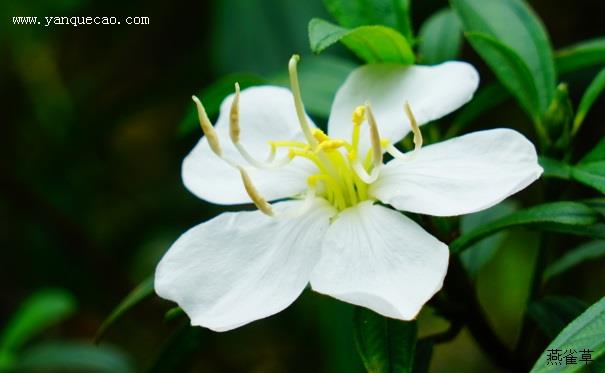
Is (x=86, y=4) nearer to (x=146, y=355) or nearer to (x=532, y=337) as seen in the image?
(x=146, y=355)

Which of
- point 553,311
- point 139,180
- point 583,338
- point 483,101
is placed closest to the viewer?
point 583,338

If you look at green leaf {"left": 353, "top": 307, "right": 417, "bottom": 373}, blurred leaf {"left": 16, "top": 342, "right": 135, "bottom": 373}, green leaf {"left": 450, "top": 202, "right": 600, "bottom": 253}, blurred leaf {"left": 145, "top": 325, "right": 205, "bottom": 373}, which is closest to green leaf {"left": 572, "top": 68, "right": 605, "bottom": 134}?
green leaf {"left": 450, "top": 202, "right": 600, "bottom": 253}

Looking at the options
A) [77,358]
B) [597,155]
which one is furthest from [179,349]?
[77,358]

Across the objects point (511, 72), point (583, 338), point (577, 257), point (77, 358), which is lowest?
point (77, 358)

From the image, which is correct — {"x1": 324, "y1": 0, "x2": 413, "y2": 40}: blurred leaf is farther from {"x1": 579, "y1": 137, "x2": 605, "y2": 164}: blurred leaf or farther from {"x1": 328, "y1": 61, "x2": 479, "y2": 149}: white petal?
{"x1": 579, "y1": 137, "x2": 605, "y2": 164}: blurred leaf

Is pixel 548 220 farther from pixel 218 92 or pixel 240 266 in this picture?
pixel 218 92

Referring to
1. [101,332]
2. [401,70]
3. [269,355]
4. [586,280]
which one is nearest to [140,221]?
[269,355]
